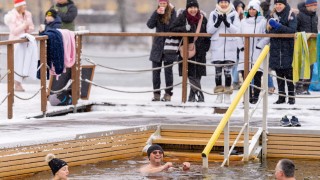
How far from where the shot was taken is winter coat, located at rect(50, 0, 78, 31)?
19.8 meters

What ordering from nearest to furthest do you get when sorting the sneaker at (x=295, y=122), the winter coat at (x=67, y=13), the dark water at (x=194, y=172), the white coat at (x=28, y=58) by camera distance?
the dark water at (x=194, y=172) → the sneaker at (x=295, y=122) → the white coat at (x=28, y=58) → the winter coat at (x=67, y=13)

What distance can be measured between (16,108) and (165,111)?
2357 millimetres

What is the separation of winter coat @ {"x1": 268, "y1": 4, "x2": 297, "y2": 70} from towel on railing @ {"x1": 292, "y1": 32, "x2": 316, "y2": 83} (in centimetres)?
18

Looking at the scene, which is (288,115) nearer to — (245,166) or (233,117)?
(233,117)

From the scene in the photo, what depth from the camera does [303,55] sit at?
17.7 meters

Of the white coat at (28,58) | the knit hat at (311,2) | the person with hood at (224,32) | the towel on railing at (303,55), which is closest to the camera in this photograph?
the white coat at (28,58)

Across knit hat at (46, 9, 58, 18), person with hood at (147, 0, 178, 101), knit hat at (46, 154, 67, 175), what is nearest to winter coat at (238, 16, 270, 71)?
person with hood at (147, 0, 178, 101)

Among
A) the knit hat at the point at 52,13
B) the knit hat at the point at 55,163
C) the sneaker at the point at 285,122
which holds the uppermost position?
the knit hat at the point at 52,13

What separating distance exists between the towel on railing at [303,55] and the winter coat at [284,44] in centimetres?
18

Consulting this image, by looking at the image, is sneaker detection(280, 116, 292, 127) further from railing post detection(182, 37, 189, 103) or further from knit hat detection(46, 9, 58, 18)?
knit hat detection(46, 9, 58, 18)

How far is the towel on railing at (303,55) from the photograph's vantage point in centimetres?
1756

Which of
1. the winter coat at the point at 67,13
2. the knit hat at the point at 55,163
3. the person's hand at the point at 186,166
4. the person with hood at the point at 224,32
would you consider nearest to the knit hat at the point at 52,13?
the winter coat at the point at 67,13

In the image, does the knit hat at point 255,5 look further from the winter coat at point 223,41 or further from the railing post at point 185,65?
the railing post at point 185,65

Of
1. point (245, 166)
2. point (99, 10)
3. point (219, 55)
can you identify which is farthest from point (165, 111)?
point (99, 10)
